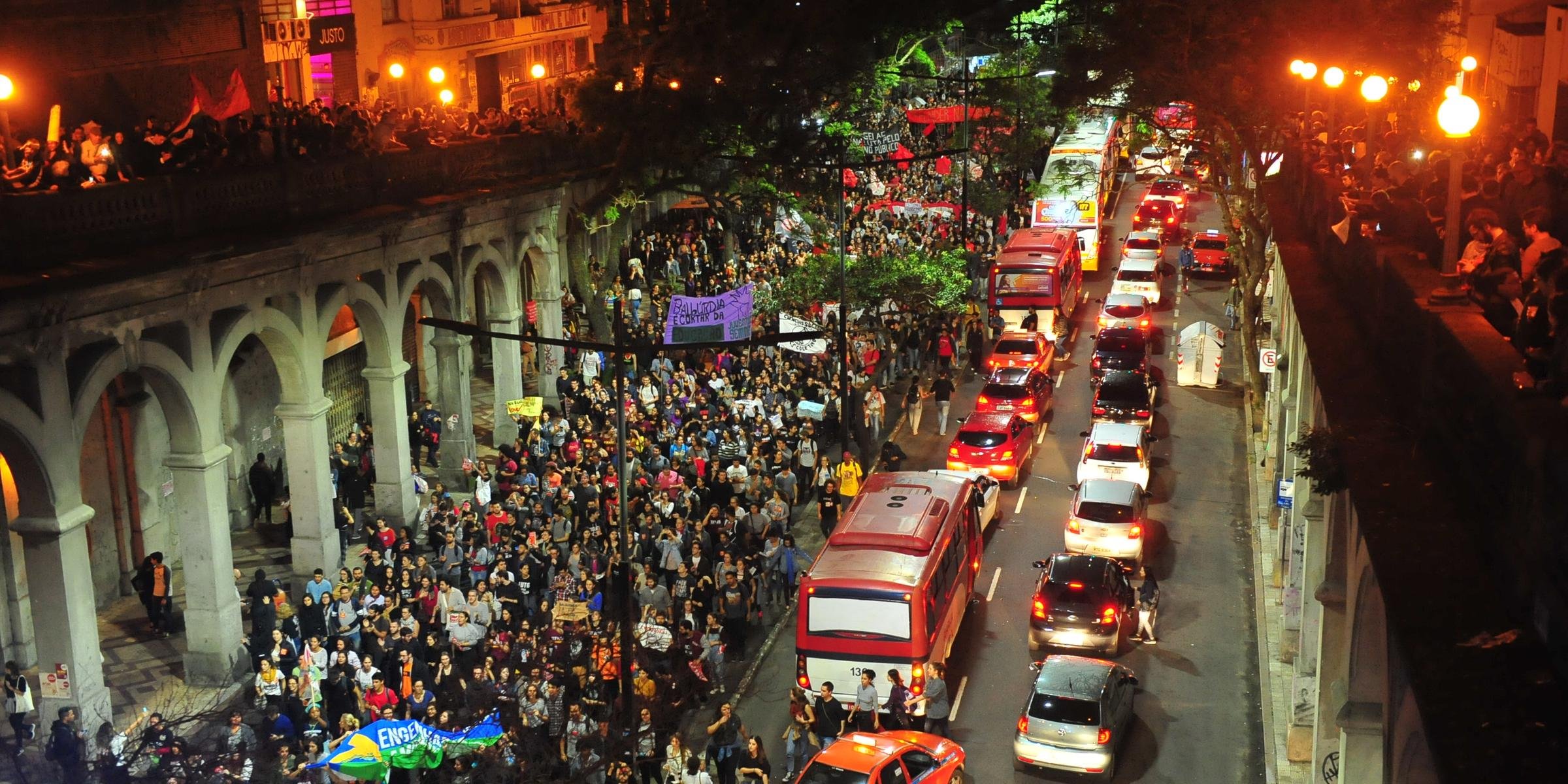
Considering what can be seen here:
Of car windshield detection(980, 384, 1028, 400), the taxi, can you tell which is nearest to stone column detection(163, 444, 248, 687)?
car windshield detection(980, 384, 1028, 400)

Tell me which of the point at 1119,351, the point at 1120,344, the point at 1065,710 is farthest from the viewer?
the point at 1120,344

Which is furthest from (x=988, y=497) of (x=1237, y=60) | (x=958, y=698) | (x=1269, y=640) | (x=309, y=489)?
(x=309, y=489)

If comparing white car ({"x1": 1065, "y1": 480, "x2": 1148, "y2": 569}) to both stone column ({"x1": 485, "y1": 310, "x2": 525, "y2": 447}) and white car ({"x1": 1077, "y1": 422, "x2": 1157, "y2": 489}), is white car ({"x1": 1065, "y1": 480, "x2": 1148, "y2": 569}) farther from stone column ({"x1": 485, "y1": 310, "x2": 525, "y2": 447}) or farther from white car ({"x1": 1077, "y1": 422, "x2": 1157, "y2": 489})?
stone column ({"x1": 485, "y1": 310, "x2": 525, "y2": 447})

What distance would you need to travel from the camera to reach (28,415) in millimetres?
21062

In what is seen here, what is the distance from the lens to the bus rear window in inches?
882

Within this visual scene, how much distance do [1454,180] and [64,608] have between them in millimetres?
17579

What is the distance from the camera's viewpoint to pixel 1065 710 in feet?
69.9

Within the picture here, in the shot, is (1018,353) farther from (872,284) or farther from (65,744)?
(65,744)

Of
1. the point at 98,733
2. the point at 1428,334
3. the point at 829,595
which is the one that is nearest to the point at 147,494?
the point at 98,733

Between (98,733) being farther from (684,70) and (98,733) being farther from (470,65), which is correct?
(470,65)

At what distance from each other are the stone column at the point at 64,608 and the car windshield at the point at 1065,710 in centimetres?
1239

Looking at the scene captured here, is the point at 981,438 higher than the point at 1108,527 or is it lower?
higher

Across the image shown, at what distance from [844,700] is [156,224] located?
11783 mm

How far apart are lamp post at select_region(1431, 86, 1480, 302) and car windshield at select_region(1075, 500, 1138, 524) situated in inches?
553
